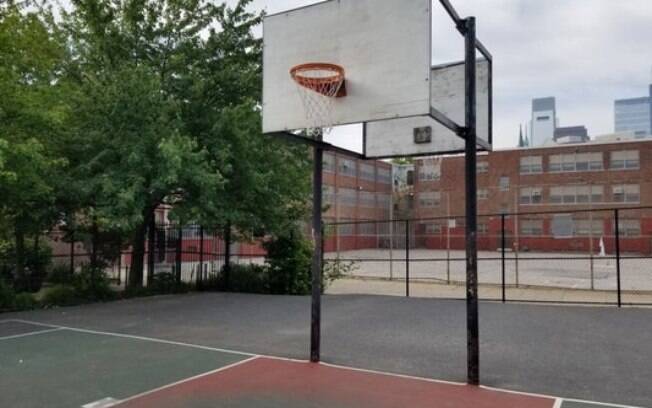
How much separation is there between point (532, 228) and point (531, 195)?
4.18 metres

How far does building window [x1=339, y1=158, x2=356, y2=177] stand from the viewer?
188 feet

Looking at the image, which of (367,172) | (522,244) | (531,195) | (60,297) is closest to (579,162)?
(531,195)

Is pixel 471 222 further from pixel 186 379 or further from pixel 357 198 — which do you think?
pixel 357 198

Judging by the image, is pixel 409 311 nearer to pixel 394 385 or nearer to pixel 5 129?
pixel 394 385

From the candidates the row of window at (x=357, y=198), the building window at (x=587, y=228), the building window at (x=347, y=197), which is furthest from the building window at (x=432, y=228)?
the building window at (x=587, y=228)

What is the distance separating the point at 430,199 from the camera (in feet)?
207

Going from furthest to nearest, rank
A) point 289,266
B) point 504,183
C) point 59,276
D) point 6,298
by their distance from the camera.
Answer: point 504,183
point 59,276
point 289,266
point 6,298

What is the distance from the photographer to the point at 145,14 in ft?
49.5

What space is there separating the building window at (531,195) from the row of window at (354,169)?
15.8 m

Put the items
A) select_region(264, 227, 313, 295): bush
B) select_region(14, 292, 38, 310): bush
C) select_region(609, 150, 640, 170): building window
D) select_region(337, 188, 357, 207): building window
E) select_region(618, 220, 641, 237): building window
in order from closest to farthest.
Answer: select_region(14, 292, 38, 310): bush, select_region(264, 227, 313, 295): bush, select_region(618, 220, 641, 237): building window, select_region(609, 150, 640, 170): building window, select_region(337, 188, 357, 207): building window

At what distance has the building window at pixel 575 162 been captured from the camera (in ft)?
184

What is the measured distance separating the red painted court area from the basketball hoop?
3.26 metres

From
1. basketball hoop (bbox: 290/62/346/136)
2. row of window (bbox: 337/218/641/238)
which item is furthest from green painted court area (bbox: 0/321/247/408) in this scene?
row of window (bbox: 337/218/641/238)

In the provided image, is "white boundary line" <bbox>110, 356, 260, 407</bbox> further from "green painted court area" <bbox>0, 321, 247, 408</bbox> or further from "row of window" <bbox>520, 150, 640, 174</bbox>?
"row of window" <bbox>520, 150, 640, 174</bbox>
